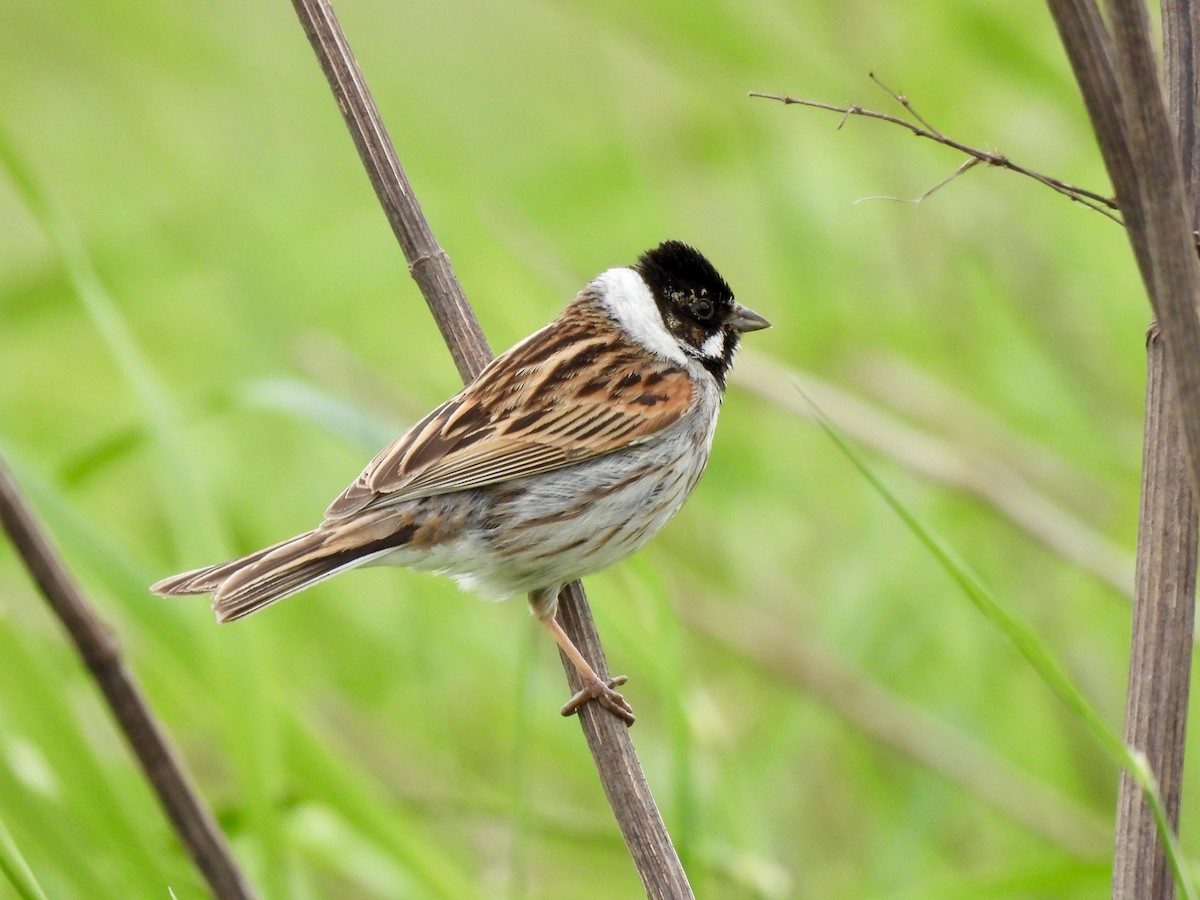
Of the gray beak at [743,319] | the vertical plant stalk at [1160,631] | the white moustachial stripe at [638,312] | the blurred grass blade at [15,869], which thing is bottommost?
the vertical plant stalk at [1160,631]

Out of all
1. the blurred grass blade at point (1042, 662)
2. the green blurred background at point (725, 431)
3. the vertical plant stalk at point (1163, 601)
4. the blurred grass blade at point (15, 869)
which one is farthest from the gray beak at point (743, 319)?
the blurred grass blade at point (15, 869)

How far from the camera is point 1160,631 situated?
1442 millimetres

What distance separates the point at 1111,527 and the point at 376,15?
195 inches

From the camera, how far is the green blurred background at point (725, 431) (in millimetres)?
3172

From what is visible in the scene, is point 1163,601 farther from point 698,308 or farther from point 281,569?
point 698,308

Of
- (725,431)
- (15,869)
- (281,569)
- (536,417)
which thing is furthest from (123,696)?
(725,431)

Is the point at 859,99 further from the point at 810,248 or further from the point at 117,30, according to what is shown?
the point at 117,30

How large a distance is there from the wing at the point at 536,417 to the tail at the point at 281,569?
3.4 inches

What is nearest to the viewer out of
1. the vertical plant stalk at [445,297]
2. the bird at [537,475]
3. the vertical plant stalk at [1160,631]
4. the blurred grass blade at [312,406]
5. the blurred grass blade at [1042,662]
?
the blurred grass blade at [1042,662]

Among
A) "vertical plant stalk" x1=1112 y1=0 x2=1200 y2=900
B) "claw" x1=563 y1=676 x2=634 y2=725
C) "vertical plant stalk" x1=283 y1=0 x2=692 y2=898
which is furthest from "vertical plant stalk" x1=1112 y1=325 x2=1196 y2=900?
"claw" x1=563 y1=676 x2=634 y2=725

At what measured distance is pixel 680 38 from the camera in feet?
11.0

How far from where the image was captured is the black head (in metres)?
3.04

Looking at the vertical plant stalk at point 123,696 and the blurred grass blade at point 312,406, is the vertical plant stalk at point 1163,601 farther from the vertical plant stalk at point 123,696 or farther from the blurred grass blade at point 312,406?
the blurred grass blade at point 312,406

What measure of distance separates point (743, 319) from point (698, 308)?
11cm
